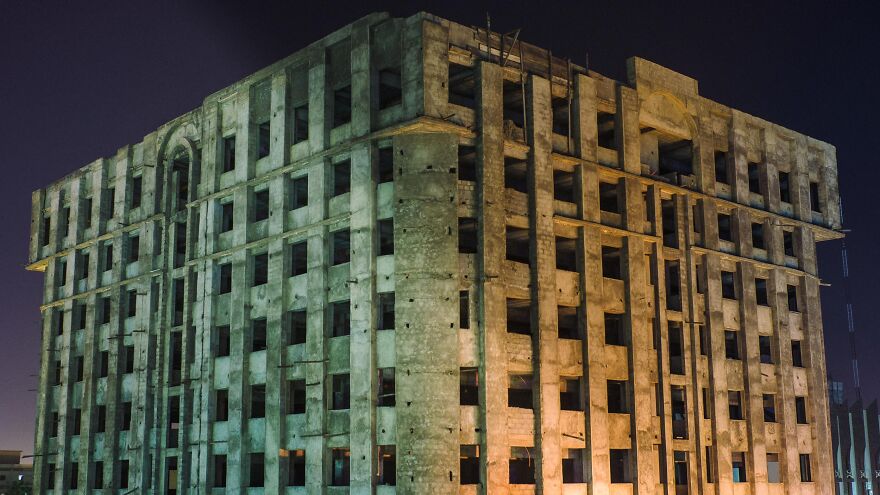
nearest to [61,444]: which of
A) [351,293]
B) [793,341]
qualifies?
[351,293]

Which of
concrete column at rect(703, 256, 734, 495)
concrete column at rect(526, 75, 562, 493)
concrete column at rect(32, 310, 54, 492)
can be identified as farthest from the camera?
concrete column at rect(32, 310, 54, 492)

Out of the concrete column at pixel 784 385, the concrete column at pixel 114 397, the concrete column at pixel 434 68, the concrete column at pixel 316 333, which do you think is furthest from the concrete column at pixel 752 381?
the concrete column at pixel 114 397

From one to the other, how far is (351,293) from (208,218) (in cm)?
1277

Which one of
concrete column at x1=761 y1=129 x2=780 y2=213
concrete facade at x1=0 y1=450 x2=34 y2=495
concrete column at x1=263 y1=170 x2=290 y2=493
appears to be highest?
concrete column at x1=761 y1=129 x2=780 y2=213

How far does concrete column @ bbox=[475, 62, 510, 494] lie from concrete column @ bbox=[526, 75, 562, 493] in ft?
5.99

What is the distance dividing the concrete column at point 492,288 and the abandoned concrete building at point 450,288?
11cm

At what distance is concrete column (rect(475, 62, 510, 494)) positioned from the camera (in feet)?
123

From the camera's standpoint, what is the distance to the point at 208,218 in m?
49.4

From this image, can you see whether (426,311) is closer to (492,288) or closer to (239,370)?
(492,288)

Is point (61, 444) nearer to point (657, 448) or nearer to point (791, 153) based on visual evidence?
point (657, 448)

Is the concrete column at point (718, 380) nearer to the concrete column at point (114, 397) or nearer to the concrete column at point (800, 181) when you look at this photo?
the concrete column at point (800, 181)

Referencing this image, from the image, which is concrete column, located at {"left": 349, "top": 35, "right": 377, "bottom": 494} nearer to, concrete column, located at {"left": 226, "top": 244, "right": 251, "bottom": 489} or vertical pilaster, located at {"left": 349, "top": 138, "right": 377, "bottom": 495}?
vertical pilaster, located at {"left": 349, "top": 138, "right": 377, "bottom": 495}

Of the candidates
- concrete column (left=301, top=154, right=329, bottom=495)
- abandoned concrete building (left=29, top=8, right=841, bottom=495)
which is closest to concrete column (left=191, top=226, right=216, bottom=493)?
abandoned concrete building (left=29, top=8, right=841, bottom=495)

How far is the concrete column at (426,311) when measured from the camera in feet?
121
